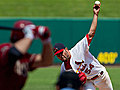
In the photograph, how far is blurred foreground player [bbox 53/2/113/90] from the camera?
259 inches

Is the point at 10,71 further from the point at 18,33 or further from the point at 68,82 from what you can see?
the point at 68,82

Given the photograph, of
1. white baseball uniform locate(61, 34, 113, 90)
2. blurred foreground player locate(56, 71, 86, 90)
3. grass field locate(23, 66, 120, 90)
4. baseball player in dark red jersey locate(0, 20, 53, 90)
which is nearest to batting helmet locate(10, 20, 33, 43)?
baseball player in dark red jersey locate(0, 20, 53, 90)

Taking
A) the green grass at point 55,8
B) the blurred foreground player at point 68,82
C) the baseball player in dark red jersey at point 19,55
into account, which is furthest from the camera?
the green grass at point 55,8

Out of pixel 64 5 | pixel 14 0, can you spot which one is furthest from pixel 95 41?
pixel 14 0

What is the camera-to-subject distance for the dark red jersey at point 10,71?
151 inches

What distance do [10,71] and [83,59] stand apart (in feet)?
10.0

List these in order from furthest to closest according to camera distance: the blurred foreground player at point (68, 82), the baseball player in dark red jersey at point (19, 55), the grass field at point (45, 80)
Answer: the grass field at point (45, 80)
the baseball player in dark red jersey at point (19, 55)
the blurred foreground player at point (68, 82)

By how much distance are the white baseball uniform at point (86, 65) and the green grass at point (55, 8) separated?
17.2 m

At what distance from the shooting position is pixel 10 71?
3.95m

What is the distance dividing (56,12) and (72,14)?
1251 millimetres

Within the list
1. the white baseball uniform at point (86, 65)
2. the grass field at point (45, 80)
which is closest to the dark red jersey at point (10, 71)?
the white baseball uniform at point (86, 65)

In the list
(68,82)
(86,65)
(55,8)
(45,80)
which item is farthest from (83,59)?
(55,8)

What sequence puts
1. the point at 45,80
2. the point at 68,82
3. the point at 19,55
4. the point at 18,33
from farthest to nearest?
the point at 45,80, the point at 18,33, the point at 19,55, the point at 68,82

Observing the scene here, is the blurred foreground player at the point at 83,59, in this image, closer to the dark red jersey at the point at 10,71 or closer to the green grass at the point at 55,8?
the dark red jersey at the point at 10,71
